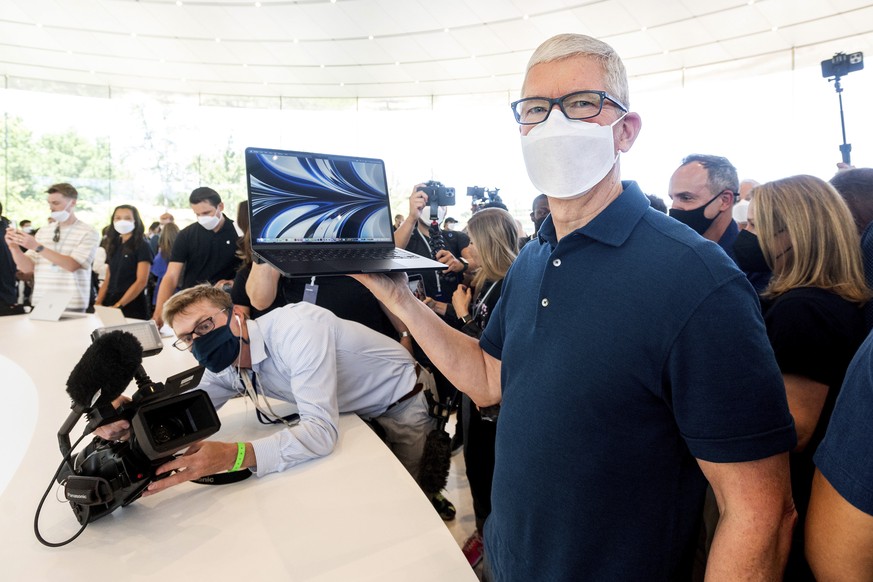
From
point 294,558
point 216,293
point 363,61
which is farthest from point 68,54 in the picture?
point 294,558

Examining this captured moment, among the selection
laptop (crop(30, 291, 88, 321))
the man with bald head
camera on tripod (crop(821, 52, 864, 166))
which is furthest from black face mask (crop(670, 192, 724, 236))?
laptop (crop(30, 291, 88, 321))

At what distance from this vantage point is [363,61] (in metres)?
9.11

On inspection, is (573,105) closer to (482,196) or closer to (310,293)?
(310,293)

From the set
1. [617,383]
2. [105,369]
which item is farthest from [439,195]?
[617,383]

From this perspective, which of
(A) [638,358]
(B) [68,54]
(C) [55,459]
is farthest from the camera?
(B) [68,54]

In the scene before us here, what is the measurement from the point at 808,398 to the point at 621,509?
68 cm

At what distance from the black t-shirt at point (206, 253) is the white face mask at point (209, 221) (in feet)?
0.15

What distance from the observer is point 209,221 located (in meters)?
3.37

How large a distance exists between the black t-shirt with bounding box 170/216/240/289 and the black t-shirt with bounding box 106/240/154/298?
1117 mm

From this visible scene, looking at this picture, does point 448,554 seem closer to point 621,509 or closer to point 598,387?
point 621,509

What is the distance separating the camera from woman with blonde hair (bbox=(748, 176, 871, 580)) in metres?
1.17

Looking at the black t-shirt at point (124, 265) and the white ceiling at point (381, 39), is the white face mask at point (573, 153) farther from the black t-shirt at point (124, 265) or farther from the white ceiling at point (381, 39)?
the white ceiling at point (381, 39)

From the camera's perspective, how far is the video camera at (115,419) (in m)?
1.07

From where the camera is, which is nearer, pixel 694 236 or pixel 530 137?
pixel 694 236
